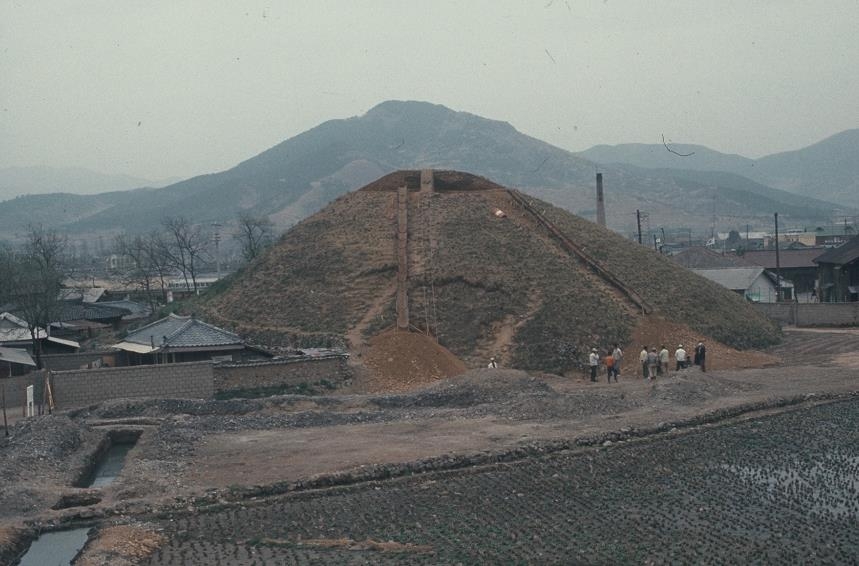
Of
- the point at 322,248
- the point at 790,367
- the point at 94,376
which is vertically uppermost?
the point at 322,248

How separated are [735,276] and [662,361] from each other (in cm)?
2641

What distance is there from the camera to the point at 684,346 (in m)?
32.7

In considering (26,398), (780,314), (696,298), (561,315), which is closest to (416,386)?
(561,315)

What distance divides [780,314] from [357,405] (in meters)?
26.2

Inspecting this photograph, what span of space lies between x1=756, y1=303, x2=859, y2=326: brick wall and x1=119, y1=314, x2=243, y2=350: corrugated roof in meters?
25.0

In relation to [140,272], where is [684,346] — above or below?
below

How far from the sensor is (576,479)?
17672 mm

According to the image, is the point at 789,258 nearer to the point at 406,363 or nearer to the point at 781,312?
the point at 781,312

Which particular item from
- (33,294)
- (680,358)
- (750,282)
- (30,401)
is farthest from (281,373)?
(750,282)

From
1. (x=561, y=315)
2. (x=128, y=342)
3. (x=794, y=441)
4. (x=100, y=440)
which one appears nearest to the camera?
(x=794, y=441)

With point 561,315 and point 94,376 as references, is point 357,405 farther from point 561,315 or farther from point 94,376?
point 561,315

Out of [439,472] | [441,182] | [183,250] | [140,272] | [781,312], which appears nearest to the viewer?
[439,472]

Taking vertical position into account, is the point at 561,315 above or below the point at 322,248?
below

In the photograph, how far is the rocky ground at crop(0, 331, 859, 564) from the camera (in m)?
14.3
